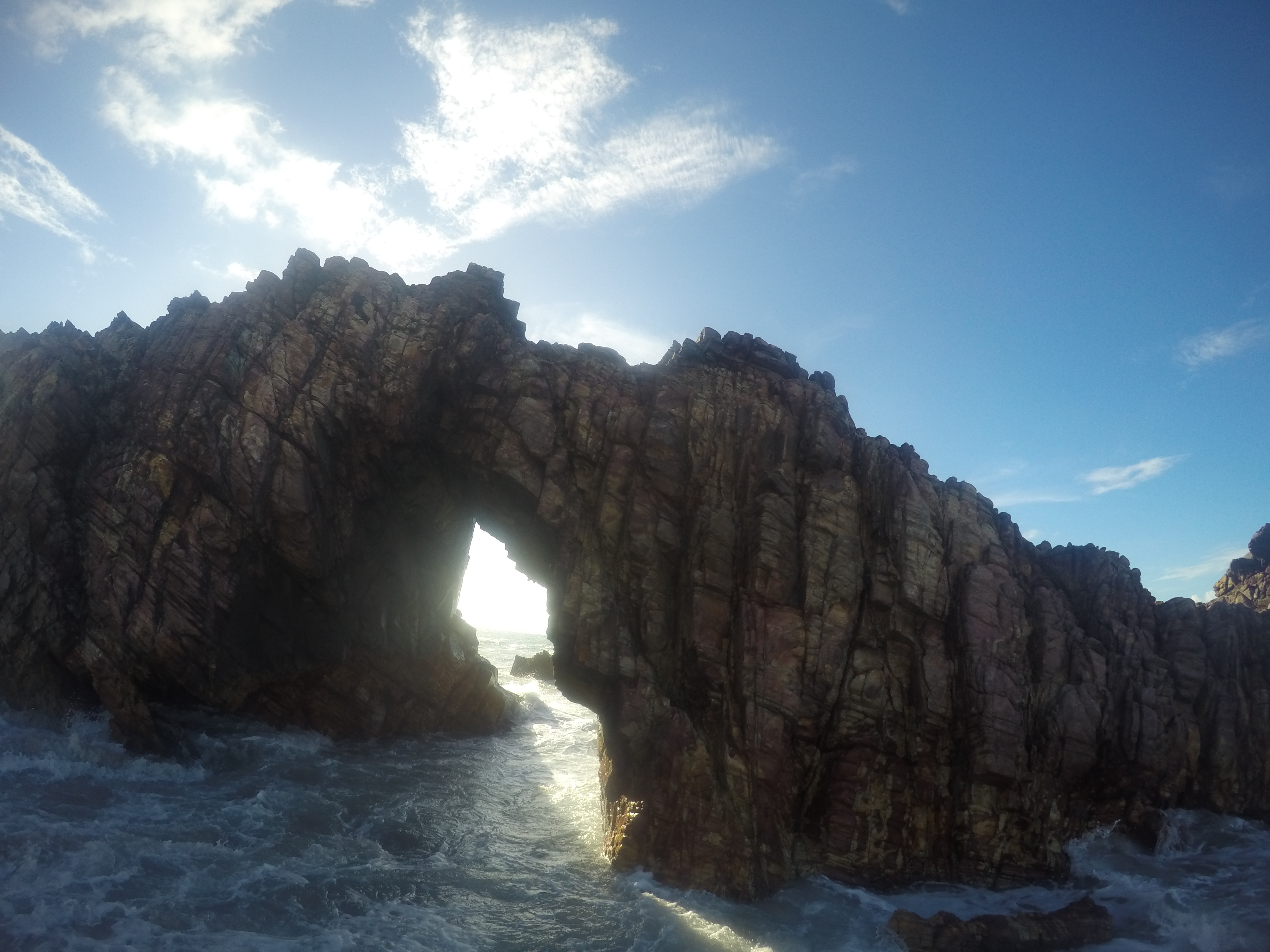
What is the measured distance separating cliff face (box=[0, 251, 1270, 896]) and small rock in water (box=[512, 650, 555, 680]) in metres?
27.9

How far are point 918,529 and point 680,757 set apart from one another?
13025mm

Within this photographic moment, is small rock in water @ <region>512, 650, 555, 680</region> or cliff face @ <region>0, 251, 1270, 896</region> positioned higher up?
cliff face @ <region>0, 251, 1270, 896</region>

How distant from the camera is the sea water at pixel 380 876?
21.6m

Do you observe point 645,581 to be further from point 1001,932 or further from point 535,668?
point 535,668

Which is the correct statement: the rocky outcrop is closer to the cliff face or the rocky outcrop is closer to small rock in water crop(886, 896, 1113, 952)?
the cliff face

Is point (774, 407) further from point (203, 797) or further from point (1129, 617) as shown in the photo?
point (203, 797)

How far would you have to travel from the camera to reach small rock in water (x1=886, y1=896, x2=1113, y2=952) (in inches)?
915

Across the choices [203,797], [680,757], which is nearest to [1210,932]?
[680,757]

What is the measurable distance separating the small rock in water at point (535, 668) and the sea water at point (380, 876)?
32.7m

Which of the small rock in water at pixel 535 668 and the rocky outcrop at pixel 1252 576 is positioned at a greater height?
the rocky outcrop at pixel 1252 576

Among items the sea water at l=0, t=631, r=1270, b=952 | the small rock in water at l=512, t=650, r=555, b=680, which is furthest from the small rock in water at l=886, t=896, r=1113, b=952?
the small rock in water at l=512, t=650, r=555, b=680

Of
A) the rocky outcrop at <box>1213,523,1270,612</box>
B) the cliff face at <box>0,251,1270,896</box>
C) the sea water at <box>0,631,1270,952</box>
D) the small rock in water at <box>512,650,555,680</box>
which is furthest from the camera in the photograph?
the small rock in water at <box>512,650,555,680</box>

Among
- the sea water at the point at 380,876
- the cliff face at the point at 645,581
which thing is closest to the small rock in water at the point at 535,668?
the cliff face at the point at 645,581

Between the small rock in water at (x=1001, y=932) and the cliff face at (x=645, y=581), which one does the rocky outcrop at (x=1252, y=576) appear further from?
the small rock in water at (x=1001, y=932)
